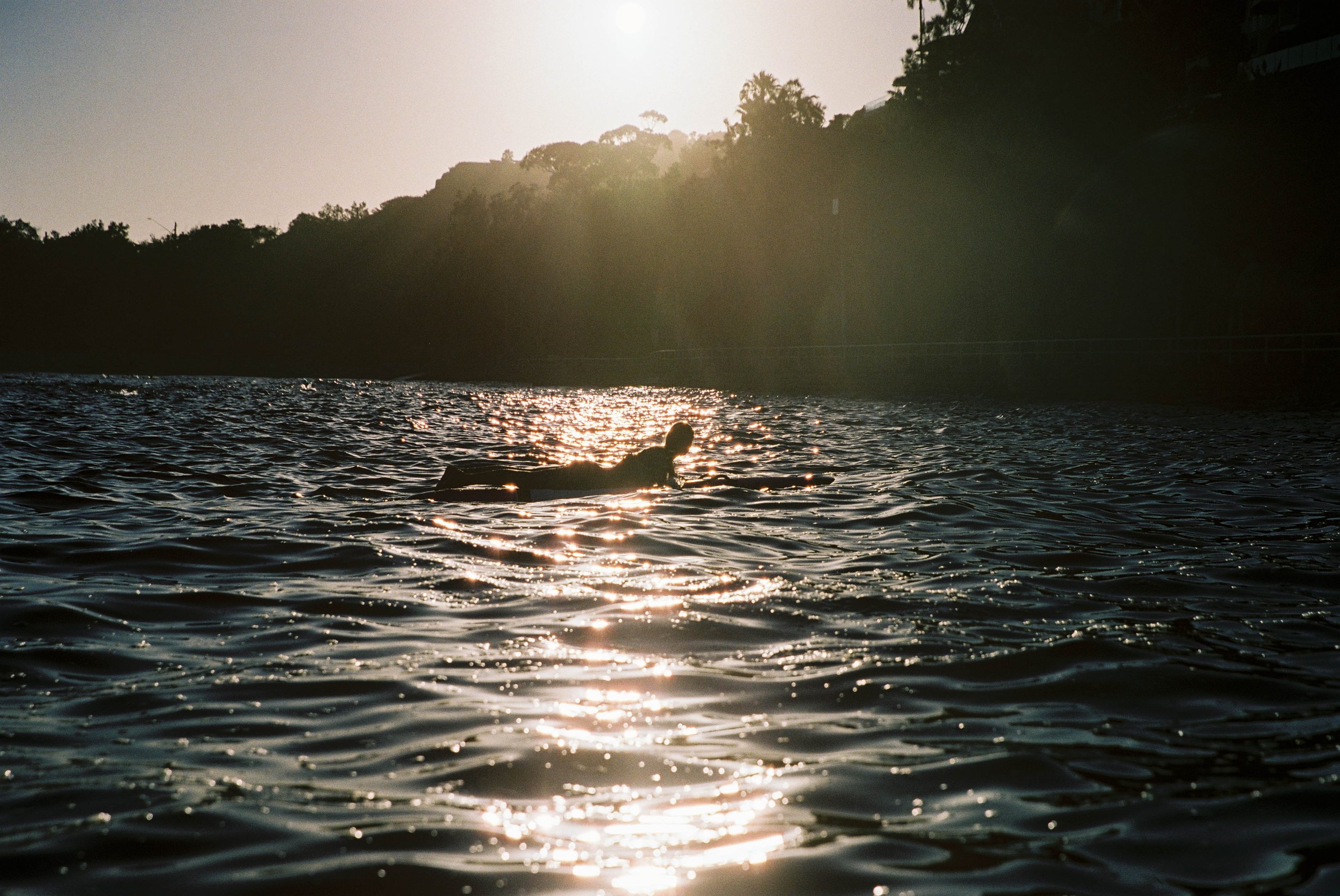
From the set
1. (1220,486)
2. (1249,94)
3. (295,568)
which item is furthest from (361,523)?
(1249,94)

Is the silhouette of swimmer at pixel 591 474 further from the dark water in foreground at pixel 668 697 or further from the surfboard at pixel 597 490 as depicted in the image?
the dark water in foreground at pixel 668 697

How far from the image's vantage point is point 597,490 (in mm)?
12781

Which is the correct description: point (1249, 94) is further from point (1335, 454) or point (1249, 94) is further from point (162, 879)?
point (162, 879)

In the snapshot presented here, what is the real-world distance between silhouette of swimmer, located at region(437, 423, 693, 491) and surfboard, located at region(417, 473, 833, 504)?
54 mm

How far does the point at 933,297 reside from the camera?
5878cm

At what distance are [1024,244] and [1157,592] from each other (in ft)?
147

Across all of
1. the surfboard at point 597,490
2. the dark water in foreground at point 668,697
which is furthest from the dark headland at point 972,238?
the dark water in foreground at point 668,697

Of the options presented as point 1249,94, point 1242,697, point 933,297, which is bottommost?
point 1242,697

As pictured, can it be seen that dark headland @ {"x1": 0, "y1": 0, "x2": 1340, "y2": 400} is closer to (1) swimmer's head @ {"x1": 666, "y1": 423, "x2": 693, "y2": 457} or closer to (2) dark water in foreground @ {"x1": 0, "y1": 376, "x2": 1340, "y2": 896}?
(1) swimmer's head @ {"x1": 666, "y1": 423, "x2": 693, "y2": 457}

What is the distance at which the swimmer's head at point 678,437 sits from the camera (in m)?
13.5

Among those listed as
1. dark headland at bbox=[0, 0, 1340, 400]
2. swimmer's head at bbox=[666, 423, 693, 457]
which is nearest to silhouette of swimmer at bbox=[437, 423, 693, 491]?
swimmer's head at bbox=[666, 423, 693, 457]

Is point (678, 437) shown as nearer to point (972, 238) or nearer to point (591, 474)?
point (591, 474)

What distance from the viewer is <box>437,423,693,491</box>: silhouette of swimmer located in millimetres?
12195

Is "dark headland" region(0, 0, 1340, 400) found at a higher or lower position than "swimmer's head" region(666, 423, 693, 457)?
higher
